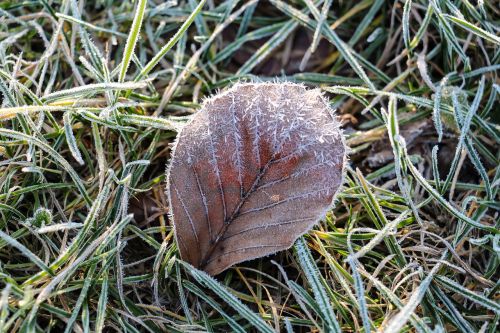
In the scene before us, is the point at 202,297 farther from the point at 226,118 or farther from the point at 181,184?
the point at 226,118

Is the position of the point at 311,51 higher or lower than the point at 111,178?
higher

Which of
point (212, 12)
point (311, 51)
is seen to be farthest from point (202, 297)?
point (212, 12)

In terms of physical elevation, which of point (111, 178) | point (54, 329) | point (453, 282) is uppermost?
point (111, 178)

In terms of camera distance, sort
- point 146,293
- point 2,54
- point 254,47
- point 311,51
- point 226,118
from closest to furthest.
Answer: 1. point 226,118
2. point 146,293
3. point 2,54
4. point 311,51
5. point 254,47
